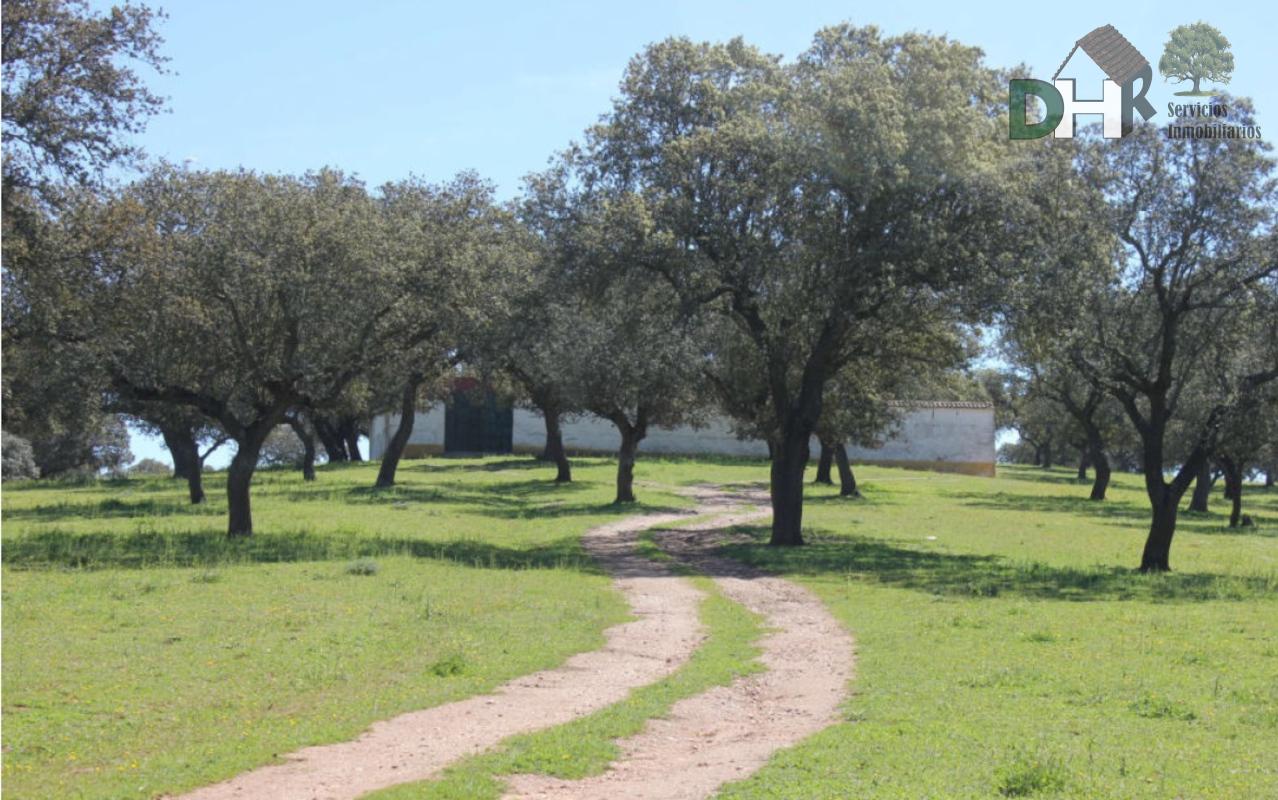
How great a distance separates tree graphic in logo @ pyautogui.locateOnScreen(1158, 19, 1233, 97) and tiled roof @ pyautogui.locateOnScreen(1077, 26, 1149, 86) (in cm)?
57

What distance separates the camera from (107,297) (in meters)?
22.0

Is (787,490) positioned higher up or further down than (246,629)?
higher up

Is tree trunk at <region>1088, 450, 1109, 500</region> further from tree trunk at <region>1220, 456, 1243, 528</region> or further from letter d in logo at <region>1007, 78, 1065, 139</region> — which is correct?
letter d in logo at <region>1007, 78, 1065, 139</region>

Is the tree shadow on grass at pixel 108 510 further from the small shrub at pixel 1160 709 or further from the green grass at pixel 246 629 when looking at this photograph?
the small shrub at pixel 1160 709

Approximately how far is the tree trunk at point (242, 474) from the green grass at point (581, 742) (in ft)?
53.1

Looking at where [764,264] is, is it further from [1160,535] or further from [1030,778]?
[1030,778]

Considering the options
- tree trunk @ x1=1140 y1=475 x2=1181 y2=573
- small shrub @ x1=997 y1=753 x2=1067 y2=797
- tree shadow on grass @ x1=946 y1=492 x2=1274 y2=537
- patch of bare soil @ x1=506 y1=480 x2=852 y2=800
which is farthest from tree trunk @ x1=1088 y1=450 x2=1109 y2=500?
small shrub @ x1=997 y1=753 x2=1067 y2=797

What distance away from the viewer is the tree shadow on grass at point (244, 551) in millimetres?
23453

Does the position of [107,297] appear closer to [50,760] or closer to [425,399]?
[50,760]

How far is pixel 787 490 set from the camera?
3014 centimetres

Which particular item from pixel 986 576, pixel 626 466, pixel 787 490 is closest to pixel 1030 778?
pixel 986 576

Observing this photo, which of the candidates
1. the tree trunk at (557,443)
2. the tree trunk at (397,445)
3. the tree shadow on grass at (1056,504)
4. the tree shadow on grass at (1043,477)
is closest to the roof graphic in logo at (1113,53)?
the tree shadow on grass at (1056,504)

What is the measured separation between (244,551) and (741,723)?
661 inches

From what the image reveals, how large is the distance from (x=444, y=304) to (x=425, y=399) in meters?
29.7
